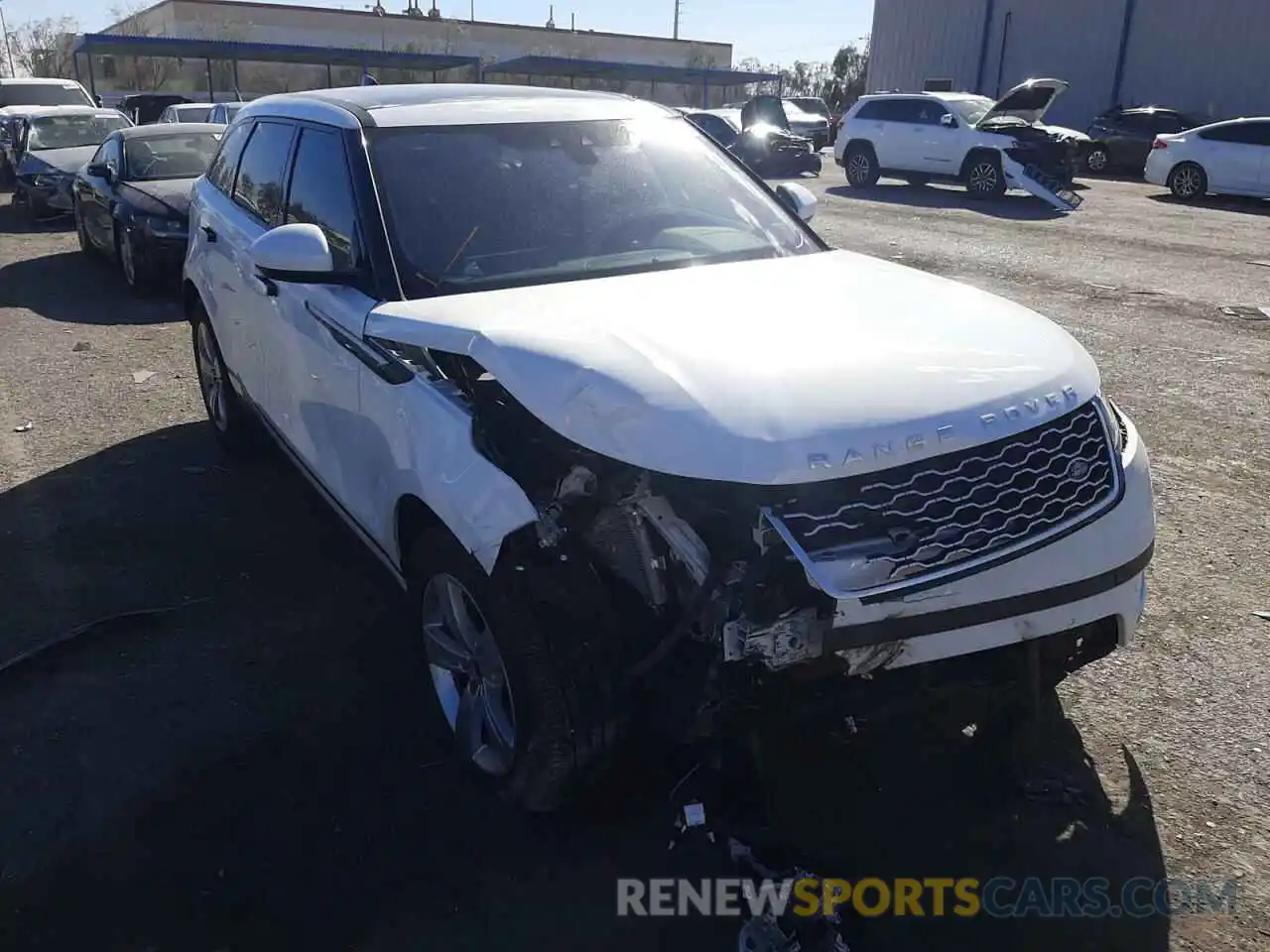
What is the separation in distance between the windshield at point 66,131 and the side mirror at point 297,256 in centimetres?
1464

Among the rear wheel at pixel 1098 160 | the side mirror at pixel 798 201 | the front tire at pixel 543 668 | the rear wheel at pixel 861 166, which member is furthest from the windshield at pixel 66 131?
the rear wheel at pixel 1098 160

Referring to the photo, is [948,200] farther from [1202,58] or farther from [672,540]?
[1202,58]

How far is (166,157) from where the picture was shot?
37.0 feet

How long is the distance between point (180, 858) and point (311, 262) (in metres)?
1.80

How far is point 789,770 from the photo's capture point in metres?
2.68

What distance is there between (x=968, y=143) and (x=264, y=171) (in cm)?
1673

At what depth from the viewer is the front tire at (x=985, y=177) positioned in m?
18.5

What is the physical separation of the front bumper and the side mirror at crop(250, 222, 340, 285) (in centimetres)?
201

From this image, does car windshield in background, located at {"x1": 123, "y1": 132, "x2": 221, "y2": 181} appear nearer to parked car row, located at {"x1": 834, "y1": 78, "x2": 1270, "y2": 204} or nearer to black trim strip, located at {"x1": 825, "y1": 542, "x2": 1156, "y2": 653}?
black trim strip, located at {"x1": 825, "y1": 542, "x2": 1156, "y2": 653}

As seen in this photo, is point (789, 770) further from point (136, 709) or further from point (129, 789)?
point (136, 709)

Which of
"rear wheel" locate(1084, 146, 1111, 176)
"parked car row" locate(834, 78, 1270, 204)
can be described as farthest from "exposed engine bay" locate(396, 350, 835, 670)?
"rear wheel" locate(1084, 146, 1111, 176)

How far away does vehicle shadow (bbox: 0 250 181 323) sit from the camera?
9.61 meters

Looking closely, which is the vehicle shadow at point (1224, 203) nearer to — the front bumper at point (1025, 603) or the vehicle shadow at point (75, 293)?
the vehicle shadow at point (75, 293)

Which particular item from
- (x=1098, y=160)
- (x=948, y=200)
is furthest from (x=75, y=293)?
(x=1098, y=160)
